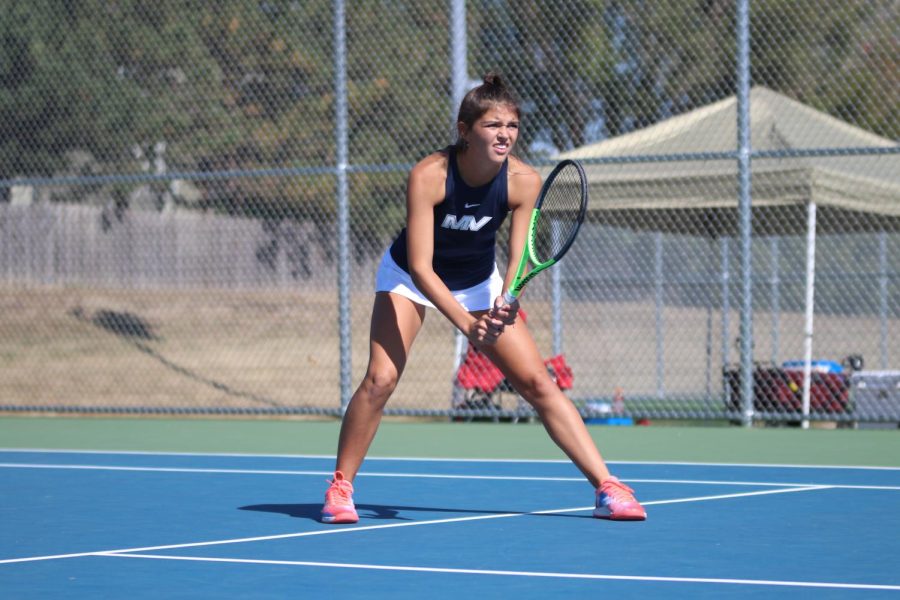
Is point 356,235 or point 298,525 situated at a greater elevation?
point 356,235

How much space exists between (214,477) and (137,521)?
5.68ft

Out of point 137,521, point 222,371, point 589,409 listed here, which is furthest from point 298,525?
point 222,371

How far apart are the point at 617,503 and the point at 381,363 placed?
1058 mm

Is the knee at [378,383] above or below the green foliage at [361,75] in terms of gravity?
below

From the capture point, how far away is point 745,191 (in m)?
10.2

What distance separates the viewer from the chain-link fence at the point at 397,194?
12.2m

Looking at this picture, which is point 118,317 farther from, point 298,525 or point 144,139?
point 298,525

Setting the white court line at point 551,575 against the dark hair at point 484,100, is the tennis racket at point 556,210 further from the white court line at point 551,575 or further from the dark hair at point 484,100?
the white court line at point 551,575

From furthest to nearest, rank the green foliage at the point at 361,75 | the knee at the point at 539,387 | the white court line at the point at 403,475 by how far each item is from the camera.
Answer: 1. the green foliage at the point at 361,75
2. the white court line at the point at 403,475
3. the knee at the point at 539,387

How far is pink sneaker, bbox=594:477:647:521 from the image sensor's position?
5.63 metres

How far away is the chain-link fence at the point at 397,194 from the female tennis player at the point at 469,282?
4933 millimetres

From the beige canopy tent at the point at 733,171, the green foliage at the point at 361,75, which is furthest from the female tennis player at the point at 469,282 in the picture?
the green foliage at the point at 361,75

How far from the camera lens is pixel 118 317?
1856cm

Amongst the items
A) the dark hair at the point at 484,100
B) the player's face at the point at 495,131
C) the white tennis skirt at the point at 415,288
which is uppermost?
the dark hair at the point at 484,100
